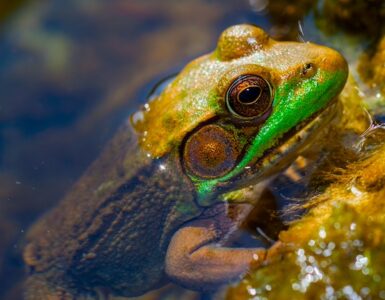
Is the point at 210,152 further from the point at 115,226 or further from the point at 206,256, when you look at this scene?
the point at 115,226

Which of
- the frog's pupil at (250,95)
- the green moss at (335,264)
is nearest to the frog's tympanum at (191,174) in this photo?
the frog's pupil at (250,95)

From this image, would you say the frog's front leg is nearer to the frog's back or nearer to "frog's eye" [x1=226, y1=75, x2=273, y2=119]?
the frog's back

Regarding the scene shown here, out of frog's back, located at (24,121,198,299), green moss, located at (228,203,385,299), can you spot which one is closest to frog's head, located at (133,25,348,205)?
frog's back, located at (24,121,198,299)

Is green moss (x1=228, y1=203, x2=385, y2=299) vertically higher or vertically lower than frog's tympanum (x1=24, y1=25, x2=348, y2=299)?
lower

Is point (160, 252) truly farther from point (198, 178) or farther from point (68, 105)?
point (68, 105)

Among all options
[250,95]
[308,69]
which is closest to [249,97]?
[250,95]

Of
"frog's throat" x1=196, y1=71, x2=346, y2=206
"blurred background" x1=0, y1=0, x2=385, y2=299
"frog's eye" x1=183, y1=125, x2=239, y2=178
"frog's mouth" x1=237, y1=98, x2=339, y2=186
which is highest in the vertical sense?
"blurred background" x1=0, y1=0, x2=385, y2=299
